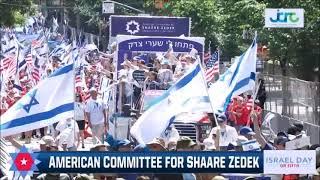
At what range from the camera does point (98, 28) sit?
288 feet

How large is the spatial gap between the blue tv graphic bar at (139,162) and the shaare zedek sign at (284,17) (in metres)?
12.9

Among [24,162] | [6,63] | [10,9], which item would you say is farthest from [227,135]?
[10,9]

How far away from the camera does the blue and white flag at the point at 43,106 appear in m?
10.2

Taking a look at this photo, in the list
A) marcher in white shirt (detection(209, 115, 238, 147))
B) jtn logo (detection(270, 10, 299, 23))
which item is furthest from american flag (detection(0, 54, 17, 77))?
marcher in white shirt (detection(209, 115, 238, 147))

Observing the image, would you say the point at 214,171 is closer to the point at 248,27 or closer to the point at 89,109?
the point at 89,109

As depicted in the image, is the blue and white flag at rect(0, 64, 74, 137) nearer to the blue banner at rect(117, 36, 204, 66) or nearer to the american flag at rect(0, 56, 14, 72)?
the blue banner at rect(117, 36, 204, 66)

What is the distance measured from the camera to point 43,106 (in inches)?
Answer: 424

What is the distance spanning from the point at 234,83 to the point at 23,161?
21.6 ft

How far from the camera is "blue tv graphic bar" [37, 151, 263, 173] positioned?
26.7 ft

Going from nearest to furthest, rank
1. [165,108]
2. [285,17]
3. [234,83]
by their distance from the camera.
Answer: [165,108]
[234,83]
[285,17]

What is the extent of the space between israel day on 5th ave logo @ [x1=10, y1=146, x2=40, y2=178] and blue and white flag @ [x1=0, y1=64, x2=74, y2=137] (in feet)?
5.12

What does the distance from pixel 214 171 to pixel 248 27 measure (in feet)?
76.2

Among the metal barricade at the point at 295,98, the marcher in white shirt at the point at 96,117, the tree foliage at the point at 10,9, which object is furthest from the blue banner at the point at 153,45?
the tree foliage at the point at 10,9

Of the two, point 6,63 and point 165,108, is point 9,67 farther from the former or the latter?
point 165,108
